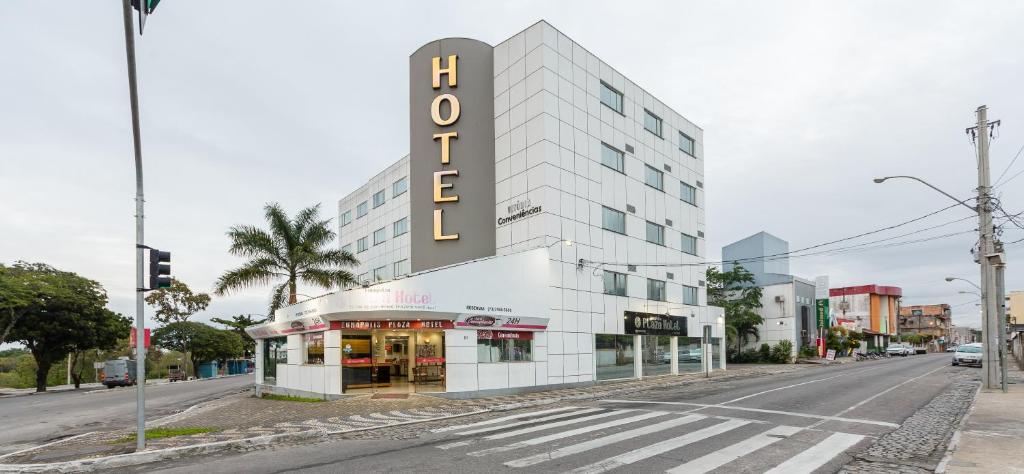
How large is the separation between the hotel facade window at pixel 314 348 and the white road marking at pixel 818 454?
1908 cm

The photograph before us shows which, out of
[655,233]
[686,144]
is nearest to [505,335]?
[655,233]

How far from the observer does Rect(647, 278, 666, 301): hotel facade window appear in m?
35.5

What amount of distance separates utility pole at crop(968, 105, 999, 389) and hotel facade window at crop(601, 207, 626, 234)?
16014 mm

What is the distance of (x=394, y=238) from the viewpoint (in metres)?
49.7

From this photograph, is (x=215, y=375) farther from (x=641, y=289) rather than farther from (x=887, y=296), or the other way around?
(x=887, y=296)

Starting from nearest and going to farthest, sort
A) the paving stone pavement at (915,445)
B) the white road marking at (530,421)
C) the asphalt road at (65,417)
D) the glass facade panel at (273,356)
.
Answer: the paving stone pavement at (915,445)
the white road marking at (530,421)
the asphalt road at (65,417)
the glass facade panel at (273,356)

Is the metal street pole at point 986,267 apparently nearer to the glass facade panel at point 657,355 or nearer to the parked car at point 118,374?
the glass facade panel at point 657,355

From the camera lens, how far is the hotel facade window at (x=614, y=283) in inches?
1256

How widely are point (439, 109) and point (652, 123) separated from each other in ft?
46.4

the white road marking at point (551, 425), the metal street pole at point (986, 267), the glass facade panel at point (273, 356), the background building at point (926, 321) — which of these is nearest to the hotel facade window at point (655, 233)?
the metal street pole at point (986, 267)

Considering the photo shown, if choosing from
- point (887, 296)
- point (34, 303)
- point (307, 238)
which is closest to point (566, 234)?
point (307, 238)

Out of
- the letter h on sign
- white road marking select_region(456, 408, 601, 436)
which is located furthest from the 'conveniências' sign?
white road marking select_region(456, 408, 601, 436)

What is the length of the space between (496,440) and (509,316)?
41.8 ft

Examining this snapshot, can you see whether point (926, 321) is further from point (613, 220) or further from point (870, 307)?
point (613, 220)
